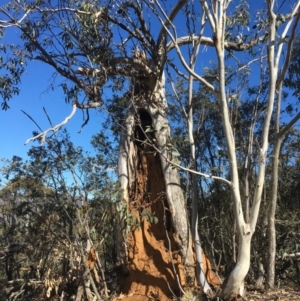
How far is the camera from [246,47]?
9.44m

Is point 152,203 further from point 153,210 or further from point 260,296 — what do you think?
point 260,296

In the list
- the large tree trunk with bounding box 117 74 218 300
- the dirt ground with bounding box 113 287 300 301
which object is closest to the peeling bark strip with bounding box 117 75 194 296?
the large tree trunk with bounding box 117 74 218 300

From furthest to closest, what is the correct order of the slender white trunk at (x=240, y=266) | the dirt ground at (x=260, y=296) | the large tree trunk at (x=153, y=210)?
the large tree trunk at (x=153, y=210) < the dirt ground at (x=260, y=296) < the slender white trunk at (x=240, y=266)

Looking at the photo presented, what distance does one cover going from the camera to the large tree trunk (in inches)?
297

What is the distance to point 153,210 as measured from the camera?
824cm

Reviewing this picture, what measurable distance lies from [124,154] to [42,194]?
436 cm

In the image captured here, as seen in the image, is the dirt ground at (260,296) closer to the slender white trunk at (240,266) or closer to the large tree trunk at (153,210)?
the large tree trunk at (153,210)

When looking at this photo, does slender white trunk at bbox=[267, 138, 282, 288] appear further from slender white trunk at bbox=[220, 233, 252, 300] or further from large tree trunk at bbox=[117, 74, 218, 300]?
slender white trunk at bbox=[220, 233, 252, 300]

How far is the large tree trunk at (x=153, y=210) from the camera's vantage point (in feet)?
24.8

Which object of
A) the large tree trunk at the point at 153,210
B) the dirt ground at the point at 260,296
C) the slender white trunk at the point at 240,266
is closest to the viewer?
the slender white trunk at the point at 240,266

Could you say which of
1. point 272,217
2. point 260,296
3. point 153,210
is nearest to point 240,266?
point 260,296

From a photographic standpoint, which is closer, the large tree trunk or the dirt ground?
the dirt ground

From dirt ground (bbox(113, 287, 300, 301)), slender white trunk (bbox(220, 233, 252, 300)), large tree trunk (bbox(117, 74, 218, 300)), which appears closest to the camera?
slender white trunk (bbox(220, 233, 252, 300))

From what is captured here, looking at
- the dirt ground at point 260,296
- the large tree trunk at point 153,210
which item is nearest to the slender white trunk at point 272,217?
the dirt ground at point 260,296
